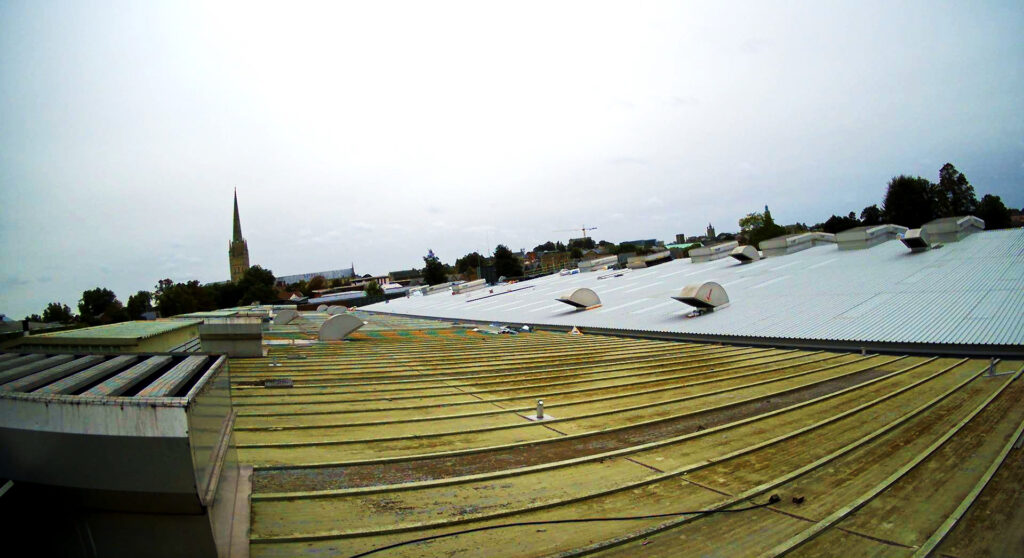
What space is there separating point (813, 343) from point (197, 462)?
55.7 feet

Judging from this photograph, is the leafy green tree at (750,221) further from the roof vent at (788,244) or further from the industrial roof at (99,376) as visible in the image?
the industrial roof at (99,376)

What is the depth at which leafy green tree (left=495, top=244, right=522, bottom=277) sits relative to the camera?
269 ft

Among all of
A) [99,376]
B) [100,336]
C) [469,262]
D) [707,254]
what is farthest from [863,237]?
[469,262]

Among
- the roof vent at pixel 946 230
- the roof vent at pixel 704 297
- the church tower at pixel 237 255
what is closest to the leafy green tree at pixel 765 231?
the roof vent at pixel 946 230

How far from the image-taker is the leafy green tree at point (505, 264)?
82.1 meters

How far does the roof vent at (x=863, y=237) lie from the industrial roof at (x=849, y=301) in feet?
2.79

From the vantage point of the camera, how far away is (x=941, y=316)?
15305 mm

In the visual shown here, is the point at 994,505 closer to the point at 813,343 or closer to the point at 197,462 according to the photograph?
the point at 197,462

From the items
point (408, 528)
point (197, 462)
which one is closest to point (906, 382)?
point (408, 528)

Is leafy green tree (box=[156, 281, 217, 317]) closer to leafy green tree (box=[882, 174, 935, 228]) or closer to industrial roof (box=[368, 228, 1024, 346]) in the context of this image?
industrial roof (box=[368, 228, 1024, 346])

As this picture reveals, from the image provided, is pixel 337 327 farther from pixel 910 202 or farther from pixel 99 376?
pixel 910 202

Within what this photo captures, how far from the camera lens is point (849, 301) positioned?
19.1 meters

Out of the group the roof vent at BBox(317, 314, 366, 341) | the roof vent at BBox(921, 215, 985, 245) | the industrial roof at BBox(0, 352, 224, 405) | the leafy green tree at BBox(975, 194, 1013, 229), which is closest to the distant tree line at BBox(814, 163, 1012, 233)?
the leafy green tree at BBox(975, 194, 1013, 229)

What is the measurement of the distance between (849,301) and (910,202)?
2552 inches
